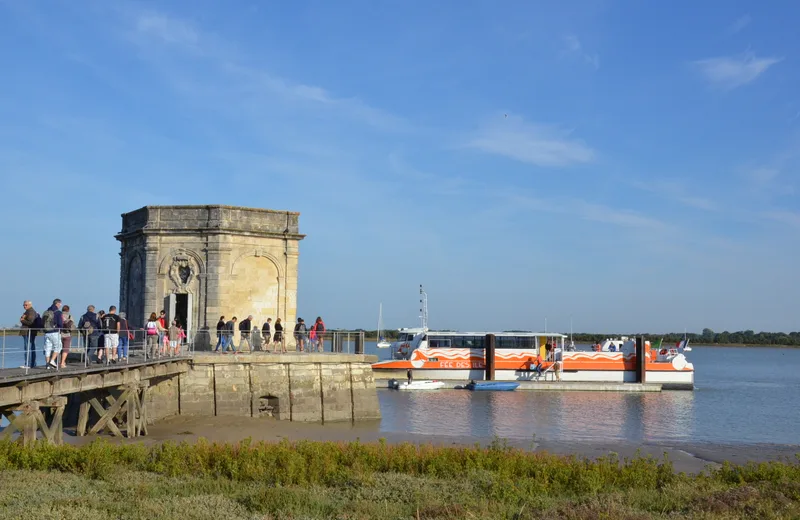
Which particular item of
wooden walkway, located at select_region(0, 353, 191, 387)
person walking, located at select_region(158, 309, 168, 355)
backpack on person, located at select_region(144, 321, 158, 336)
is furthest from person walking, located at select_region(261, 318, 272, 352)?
wooden walkway, located at select_region(0, 353, 191, 387)

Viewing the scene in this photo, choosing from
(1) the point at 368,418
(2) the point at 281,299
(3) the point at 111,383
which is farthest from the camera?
(2) the point at 281,299

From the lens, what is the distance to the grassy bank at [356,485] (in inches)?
494

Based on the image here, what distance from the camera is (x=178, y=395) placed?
27.7 metres

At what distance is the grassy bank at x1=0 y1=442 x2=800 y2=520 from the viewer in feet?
41.2

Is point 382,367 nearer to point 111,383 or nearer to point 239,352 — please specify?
point 239,352

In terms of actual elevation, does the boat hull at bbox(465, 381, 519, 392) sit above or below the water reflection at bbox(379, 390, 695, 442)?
above

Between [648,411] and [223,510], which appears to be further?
[648,411]

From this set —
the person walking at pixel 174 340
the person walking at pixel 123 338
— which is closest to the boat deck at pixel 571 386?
the person walking at pixel 174 340

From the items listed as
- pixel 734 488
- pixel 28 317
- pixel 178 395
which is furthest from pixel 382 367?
pixel 734 488

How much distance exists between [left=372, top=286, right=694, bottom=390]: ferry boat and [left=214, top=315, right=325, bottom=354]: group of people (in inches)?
898

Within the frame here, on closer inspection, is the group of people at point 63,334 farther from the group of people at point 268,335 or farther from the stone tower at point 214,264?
the stone tower at point 214,264

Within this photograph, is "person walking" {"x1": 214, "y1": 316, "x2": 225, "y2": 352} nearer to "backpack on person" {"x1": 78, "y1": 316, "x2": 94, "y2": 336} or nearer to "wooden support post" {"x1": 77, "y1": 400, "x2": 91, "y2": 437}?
"wooden support post" {"x1": 77, "y1": 400, "x2": 91, "y2": 437}

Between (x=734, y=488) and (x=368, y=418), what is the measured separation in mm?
17344

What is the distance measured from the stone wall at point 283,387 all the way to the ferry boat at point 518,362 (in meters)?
23.7
